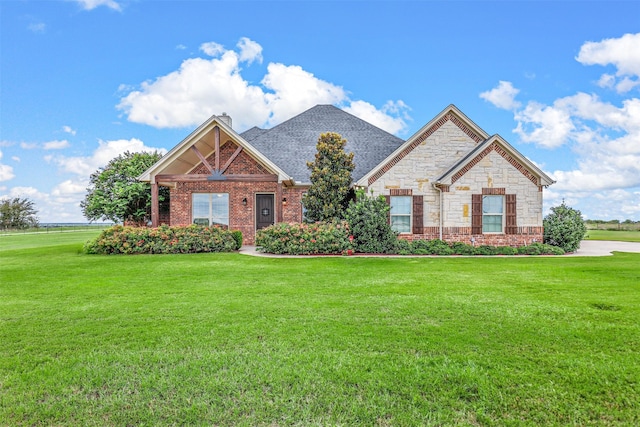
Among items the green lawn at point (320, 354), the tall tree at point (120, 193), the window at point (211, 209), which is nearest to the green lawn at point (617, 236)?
the green lawn at point (320, 354)

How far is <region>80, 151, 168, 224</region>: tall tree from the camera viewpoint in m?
18.8

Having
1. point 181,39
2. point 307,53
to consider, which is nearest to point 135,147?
point 181,39

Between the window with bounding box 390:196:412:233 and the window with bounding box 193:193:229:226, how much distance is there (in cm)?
817

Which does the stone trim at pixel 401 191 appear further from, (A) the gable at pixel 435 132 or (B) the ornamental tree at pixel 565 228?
(B) the ornamental tree at pixel 565 228

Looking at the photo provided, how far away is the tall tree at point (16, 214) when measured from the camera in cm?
4912

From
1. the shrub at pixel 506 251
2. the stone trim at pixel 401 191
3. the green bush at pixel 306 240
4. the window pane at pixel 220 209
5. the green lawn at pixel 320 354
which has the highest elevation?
the stone trim at pixel 401 191

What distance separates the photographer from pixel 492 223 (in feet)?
50.3

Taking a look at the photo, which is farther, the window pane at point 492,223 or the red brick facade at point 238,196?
the red brick facade at point 238,196

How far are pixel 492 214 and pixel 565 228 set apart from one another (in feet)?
10.3

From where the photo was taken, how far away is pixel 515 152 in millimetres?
14898

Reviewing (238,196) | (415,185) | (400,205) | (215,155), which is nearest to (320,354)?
(400,205)

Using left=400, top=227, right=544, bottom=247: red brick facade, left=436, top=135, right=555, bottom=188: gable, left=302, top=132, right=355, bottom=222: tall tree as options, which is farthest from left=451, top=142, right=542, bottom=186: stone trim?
left=302, top=132, right=355, bottom=222: tall tree

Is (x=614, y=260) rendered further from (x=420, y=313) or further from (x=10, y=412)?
(x=10, y=412)

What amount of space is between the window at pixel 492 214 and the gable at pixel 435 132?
2.33 metres
